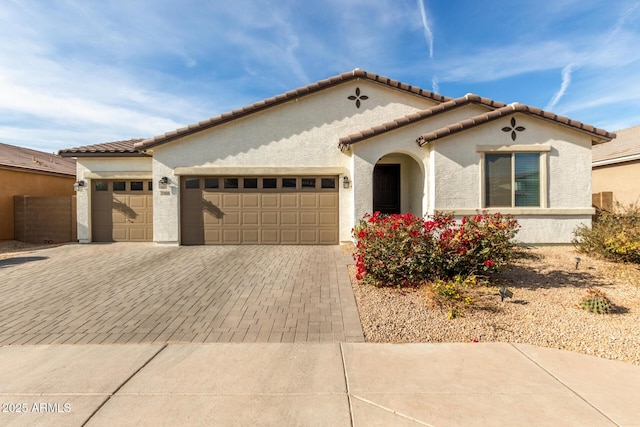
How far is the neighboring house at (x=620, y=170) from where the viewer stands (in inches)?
519

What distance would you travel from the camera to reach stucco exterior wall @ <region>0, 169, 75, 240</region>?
1331cm

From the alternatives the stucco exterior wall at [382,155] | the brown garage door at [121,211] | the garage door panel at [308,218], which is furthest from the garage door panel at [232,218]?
the stucco exterior wall at [382,155]

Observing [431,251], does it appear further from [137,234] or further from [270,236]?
[137,234]

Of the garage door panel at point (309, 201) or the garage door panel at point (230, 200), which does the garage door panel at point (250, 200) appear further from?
the garage door panel at point (309, 201)

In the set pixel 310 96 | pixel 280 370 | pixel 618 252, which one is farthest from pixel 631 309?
pixel 310 96

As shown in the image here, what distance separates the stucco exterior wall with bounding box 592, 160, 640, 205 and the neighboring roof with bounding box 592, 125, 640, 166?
38cm

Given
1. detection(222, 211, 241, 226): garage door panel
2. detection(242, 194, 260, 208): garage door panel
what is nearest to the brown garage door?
detection(222, 211, 241, 226): garage door panel

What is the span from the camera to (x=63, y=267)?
7953 millimetres

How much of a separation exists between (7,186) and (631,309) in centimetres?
2139

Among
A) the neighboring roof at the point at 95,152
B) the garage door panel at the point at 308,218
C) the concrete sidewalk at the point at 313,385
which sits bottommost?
the concrete sidewalk at the point at 313,385

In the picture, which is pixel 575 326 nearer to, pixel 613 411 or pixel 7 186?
pixel 613 411

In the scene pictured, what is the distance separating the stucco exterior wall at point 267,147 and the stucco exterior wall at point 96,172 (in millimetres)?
1383

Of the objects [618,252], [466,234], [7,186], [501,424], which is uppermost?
[7,186]

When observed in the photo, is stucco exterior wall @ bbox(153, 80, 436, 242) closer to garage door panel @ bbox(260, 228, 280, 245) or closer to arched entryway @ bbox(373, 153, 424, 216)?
arched entryway @ bbox(373, 153, 424, 216)
